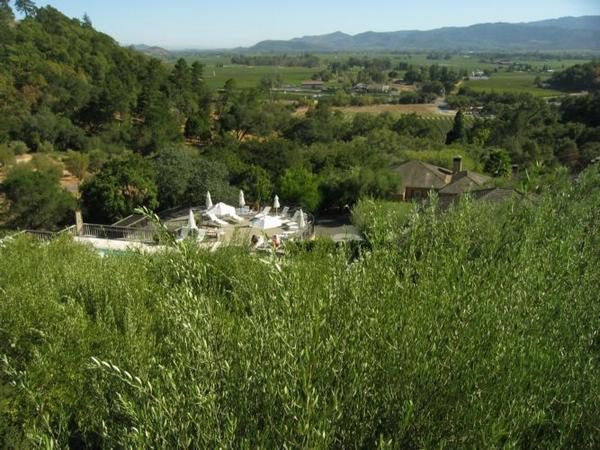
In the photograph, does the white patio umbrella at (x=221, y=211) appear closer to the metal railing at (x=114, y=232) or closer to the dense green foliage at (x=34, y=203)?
the metal railing at (x=114, y=232)

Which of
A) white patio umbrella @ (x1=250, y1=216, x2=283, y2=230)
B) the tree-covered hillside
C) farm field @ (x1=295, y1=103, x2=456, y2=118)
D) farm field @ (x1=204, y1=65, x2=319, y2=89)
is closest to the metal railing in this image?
A: white patio umbrella @ (x1=250, y1=216, x2=283, y2=230)

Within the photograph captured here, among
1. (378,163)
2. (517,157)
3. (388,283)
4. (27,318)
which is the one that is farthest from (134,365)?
(517,157)

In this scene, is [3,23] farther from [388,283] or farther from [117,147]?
[388,283]

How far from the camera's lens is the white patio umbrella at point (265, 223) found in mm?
20281

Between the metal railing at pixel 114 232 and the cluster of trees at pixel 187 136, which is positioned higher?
the cluster of trees at pixel 187 136

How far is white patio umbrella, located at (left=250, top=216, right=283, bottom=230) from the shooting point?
66.5 ft

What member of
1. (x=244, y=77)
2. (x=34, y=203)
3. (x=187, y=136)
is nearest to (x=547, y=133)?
(x=187, y=136)

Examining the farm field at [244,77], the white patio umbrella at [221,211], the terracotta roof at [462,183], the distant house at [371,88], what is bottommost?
the white patio umbrella at [221,211]

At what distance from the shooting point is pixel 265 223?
20.4 m

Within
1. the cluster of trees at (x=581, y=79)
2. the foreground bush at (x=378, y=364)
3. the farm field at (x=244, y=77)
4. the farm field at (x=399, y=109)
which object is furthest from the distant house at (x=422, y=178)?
the cluster of trees at (x=581, y=79)

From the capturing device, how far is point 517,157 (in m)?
38.3

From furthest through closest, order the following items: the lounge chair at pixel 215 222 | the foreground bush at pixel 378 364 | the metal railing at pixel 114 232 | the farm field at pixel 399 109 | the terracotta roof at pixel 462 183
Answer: the farm field at pixel 399 109, the terracotta roof at pixel 462 183, the lounge chair at pixel 215 222, the metal railing at pixel 114 232, the foreground bush at pixel 378 364

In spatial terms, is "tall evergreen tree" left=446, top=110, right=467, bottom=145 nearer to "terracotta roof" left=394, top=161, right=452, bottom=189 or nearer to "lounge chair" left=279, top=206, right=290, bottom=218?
"terracotta roof" left=394, top=161, right=452, bottom=189

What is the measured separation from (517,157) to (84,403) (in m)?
38.1
